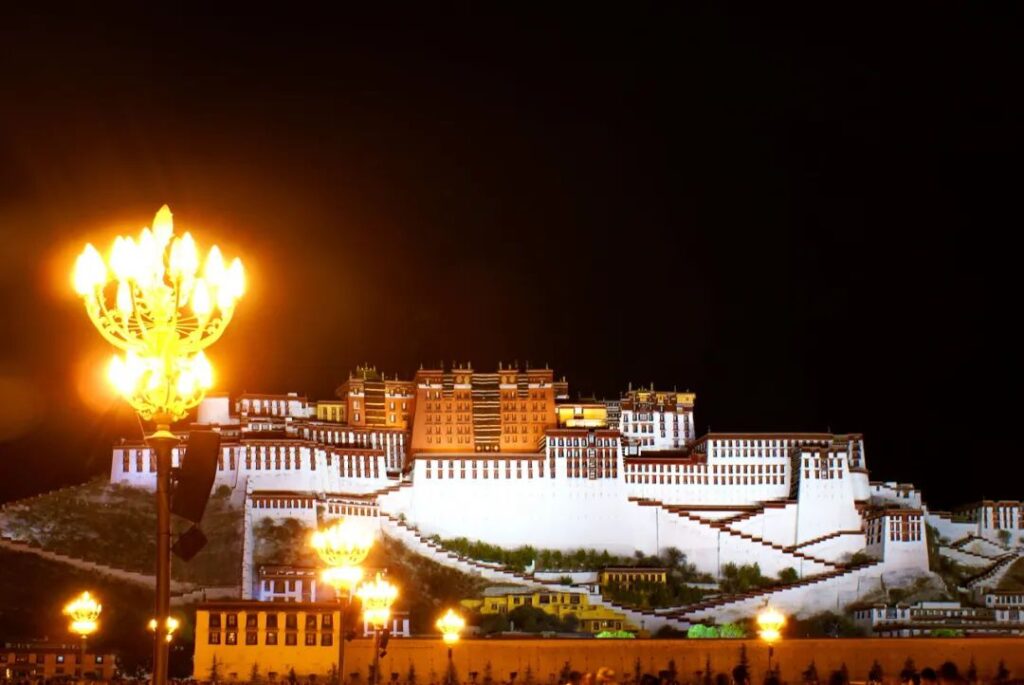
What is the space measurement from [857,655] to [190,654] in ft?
84.6

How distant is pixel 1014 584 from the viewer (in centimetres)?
7831

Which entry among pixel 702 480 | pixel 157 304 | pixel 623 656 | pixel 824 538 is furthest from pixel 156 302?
pixel 702 480

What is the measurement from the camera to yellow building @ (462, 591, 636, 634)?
67.9 meters

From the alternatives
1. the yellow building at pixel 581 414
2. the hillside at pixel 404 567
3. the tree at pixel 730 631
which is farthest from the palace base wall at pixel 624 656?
the yellow building at pixel 581 414

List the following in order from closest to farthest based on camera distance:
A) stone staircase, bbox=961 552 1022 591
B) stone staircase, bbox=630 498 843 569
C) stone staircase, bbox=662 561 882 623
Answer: stone staircase, bbox=662 561 882 623, stone staircase, bbox=630 498 843 569, stone staircase, bbox=961 552 1022 591

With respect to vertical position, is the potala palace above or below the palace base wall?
above

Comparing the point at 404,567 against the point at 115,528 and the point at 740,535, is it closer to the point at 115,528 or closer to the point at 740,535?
the point at 115,528

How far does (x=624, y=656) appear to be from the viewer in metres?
50.3

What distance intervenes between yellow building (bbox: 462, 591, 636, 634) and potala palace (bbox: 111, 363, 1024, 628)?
1.37 m

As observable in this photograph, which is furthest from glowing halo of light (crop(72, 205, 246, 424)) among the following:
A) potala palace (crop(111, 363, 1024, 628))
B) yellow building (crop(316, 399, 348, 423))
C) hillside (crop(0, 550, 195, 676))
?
yellow building (crop(316, 399, 348, 423))

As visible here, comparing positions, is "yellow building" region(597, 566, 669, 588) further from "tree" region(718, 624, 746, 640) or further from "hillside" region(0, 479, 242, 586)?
"hillside" region(0, 479, 242, 586)

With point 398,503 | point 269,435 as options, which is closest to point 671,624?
point 398,503

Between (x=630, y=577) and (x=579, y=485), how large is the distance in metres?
7.72

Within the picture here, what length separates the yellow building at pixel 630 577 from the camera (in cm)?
7388
